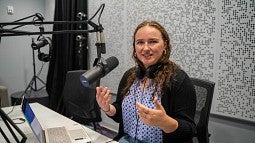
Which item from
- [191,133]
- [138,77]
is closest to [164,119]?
[191,133]

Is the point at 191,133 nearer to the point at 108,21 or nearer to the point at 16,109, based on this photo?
the point at 16,109

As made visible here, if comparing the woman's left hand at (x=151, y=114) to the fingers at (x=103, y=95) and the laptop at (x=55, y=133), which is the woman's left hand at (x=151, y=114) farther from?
the laptop at (x=55, y=133)

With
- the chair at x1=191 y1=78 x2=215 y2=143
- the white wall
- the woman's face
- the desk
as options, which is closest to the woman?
the woman's face

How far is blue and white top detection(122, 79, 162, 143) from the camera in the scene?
61.3 inches

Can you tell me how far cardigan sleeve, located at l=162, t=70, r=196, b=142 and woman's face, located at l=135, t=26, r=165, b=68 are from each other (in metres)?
0.17

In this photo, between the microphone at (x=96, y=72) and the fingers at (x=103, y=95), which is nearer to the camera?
the microphone at (x=96, y=72)

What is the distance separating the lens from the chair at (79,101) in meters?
2.64

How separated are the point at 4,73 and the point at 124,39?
227 centimetres

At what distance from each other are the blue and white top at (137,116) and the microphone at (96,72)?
44cm

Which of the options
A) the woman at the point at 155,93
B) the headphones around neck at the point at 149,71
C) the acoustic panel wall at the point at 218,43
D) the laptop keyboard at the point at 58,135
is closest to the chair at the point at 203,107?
the woman at the point at 155,93

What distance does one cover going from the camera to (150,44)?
5.17 ft

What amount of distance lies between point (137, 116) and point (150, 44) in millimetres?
421

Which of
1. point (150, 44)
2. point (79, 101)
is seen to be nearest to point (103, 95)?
point (150, 44)

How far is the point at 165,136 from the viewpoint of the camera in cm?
152
